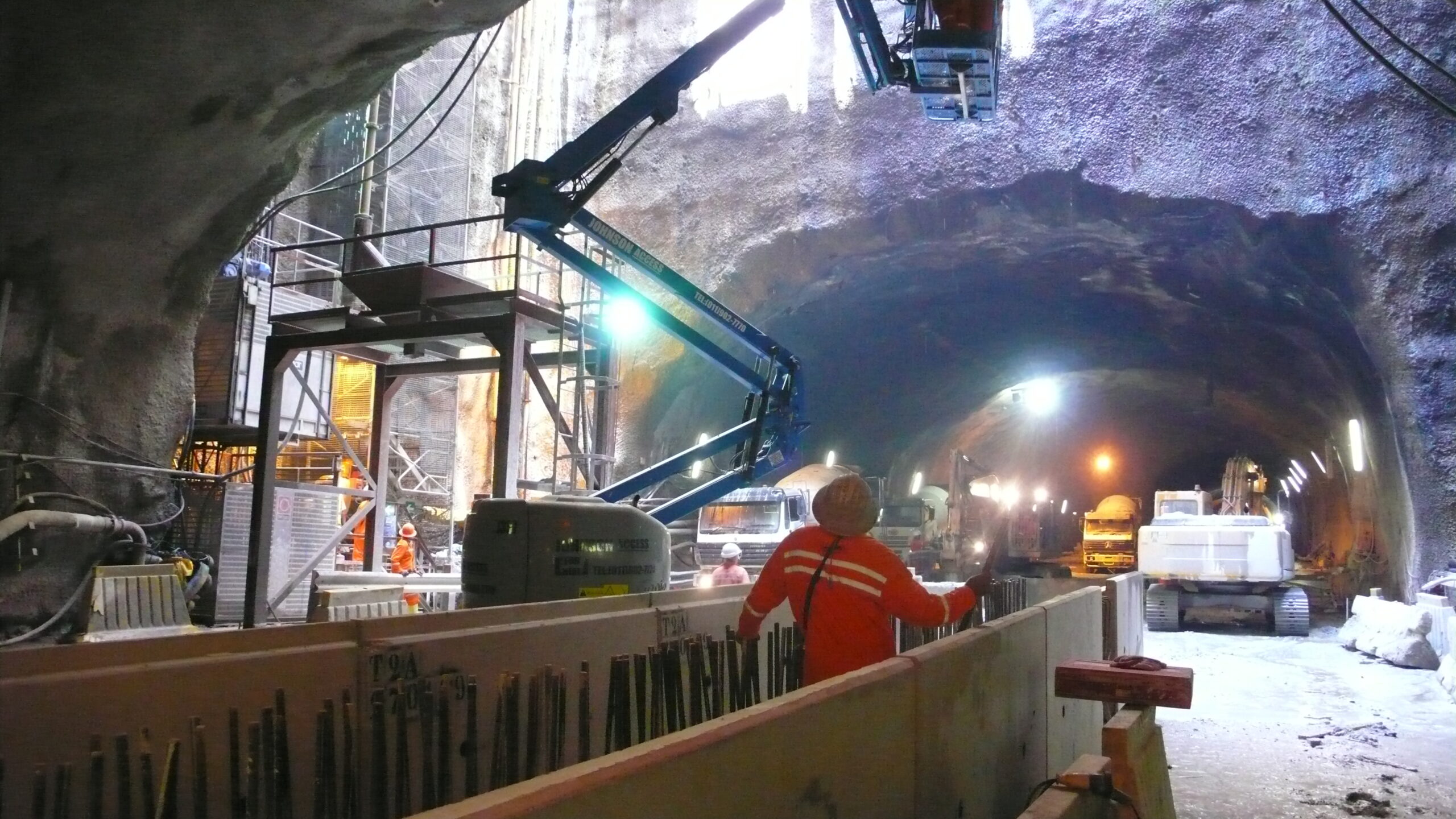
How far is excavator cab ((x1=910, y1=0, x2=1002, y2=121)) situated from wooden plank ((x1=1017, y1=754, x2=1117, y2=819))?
906cm

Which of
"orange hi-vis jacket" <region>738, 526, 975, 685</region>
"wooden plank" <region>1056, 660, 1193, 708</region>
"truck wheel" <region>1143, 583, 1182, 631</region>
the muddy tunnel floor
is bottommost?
the muddy tunnel floor

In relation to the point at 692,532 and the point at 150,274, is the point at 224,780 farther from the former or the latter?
the point at 692,532

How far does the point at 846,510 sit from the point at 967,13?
8.24m

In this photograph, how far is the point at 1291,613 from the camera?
1717 cm

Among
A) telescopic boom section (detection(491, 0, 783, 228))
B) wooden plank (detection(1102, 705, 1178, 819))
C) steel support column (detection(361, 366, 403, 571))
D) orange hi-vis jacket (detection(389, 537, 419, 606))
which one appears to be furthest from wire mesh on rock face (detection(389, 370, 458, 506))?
wooden plank (detection(1102, 705, 1178, 819))

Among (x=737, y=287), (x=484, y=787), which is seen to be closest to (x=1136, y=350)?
(x=737, y=287)

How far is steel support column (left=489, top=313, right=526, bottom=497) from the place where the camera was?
1060 centimetres

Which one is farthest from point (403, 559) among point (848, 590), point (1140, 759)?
point (1140, 759)

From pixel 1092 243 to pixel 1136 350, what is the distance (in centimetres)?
767

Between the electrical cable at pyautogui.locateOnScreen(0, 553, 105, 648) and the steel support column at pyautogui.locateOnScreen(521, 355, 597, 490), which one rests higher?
the steel support column at pyautogui.locateOnScreen(521, 355, 597, 490)

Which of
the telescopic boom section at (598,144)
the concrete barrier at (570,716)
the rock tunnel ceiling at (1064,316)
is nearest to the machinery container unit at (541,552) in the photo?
the concrete barrier at (570,716)

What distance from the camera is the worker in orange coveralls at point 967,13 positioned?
10.8 meters

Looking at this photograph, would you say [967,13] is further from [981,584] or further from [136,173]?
[136,173]

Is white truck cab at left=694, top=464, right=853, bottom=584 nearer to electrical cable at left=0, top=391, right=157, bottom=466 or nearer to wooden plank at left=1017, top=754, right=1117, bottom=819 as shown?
electrical cable at left=0, top=391, right=157, bottom=466
